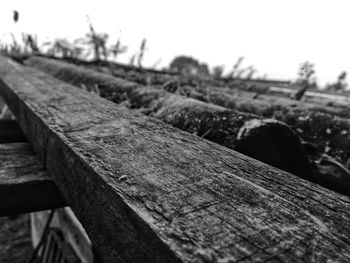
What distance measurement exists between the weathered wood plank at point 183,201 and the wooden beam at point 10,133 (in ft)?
2.34

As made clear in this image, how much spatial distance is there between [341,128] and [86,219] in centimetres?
167

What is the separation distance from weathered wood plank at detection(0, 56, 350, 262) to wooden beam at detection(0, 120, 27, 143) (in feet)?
2.34

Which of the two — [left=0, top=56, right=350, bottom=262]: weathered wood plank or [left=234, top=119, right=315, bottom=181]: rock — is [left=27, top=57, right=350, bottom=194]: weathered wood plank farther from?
[left=0, top=56, right=350, bottom=262]: weathered wood plank

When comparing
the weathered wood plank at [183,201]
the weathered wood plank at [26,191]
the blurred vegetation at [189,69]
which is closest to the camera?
the weathered wood plank at [183,201]

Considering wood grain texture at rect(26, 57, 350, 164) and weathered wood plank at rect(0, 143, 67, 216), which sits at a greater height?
wood grain texture at rect(26, 57, 350, 164)

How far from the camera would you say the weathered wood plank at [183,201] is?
47cm

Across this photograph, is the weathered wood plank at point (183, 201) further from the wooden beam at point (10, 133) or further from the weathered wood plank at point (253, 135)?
the wooden beam at point (10, 133)

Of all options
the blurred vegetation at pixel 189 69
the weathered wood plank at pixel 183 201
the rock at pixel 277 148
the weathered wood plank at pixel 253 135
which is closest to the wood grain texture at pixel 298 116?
the weathered wood plank at pixel 253 135

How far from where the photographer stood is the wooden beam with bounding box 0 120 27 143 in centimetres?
157

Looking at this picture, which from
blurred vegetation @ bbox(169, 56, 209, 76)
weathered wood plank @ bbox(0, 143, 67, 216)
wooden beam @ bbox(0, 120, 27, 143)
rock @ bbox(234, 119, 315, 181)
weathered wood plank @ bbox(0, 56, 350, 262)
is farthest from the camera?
blurred vegetation @ bbox(169, 56, 209, 76)

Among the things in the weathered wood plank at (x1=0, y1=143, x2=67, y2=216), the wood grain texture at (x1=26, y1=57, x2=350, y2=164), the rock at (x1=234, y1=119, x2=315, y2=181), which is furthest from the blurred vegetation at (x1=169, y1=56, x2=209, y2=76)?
the weathered wood plank at (x1=0, y1=143, x2=67, y2=216)

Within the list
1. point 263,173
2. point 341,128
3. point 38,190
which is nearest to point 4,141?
point 38,190

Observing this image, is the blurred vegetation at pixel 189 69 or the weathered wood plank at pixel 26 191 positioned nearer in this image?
the weathered wood plank at pixel 26 191

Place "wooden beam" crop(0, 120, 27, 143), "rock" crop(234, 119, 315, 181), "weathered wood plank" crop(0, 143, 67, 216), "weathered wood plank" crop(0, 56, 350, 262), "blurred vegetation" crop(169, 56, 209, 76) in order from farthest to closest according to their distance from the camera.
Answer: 1. "blurred vegetation" crop(169, 56, 209, 76)
2. "wooden beam" crop(0, 120, 27, 143)
3. "rock" crop(234, 119, 315, 181)
4. "weathered wood plank" crop(0, 143, 67, 216)
5. "weathered wood plank" crop(0, 56, 350, 262)
